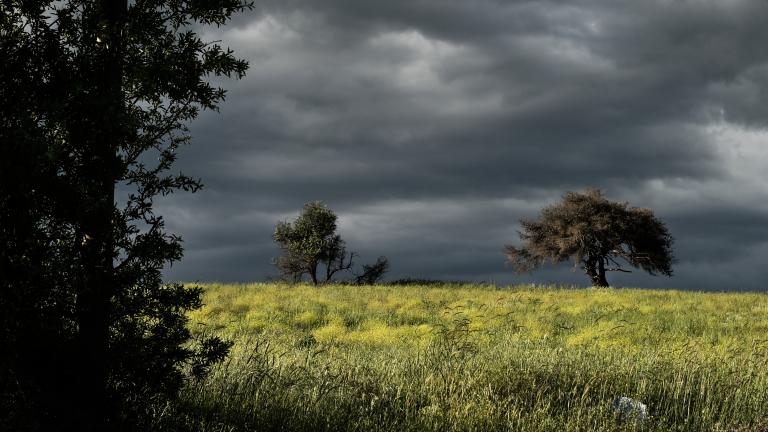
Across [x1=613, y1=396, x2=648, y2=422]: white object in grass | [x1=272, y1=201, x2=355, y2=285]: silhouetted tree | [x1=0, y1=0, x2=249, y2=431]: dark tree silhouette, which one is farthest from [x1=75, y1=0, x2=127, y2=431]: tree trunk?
[x1=272, y1=201, x2=355, y2=285]: silhouetted tree

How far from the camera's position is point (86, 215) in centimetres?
604

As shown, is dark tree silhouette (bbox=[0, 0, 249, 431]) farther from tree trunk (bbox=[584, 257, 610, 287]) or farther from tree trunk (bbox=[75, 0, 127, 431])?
tree trunk (bbox=[584, 257, 610, 287])

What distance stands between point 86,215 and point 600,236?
4517cm

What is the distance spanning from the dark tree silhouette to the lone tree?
42.6 m

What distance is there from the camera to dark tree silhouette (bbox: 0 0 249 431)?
564 cm

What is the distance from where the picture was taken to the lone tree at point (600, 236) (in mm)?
46844

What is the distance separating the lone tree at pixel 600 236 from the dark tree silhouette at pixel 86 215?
4255 cm

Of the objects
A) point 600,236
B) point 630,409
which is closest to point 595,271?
point 600,236

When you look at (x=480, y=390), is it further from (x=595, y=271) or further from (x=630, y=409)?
(x=595, y=271)

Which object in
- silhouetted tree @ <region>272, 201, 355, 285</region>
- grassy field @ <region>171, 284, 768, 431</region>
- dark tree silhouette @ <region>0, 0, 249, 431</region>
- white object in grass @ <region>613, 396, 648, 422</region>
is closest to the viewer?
dark tree silhouette @ <region>0, 0, 249, 431</region>

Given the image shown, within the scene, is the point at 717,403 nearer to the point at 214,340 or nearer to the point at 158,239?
the point at 214,340

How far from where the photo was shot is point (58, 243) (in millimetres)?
6121

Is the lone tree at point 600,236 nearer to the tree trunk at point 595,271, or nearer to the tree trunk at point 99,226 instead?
the tree trunk at point 595,271

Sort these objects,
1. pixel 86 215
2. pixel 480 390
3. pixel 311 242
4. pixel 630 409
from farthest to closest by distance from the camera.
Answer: pixel 311 242 < pixel 480 390 < pixel 630 409 < pixel 86 215
